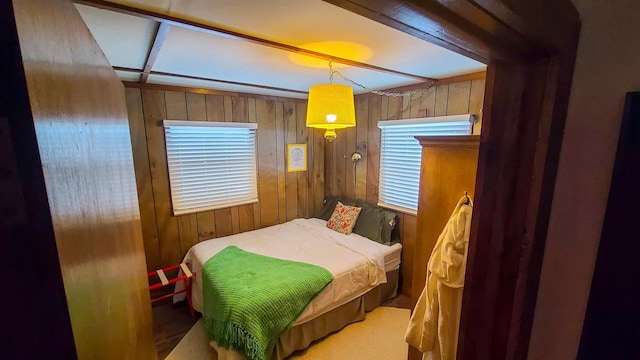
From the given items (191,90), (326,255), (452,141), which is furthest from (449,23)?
(191,90)

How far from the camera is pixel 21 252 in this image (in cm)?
26

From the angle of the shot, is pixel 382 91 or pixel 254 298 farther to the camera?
pixel 382 91

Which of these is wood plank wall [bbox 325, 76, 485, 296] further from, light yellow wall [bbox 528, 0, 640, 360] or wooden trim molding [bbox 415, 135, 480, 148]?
light yellow wall [bbox 528, 0, 640, 360]

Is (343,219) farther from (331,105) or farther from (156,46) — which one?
(156,46)

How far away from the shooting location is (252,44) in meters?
1.54

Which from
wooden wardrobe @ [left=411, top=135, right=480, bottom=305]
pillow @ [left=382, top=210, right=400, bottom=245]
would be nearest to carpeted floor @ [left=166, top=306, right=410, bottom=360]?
pillow @ [left=382, top=210, right=400, bottom=245]

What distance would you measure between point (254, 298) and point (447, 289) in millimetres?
1287

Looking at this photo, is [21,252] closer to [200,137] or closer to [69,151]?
[69,151]

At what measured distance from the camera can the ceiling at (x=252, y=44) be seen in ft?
3.68

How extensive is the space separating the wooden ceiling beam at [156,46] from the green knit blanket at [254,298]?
1.63 meters

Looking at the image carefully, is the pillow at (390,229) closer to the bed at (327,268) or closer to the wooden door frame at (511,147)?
the bed at (327,268)

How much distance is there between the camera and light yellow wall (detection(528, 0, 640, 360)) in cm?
58

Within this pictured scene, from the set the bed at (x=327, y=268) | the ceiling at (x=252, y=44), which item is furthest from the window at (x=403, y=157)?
the ceiling at (x=252, y=44)

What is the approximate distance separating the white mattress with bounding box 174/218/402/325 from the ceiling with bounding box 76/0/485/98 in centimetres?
163
